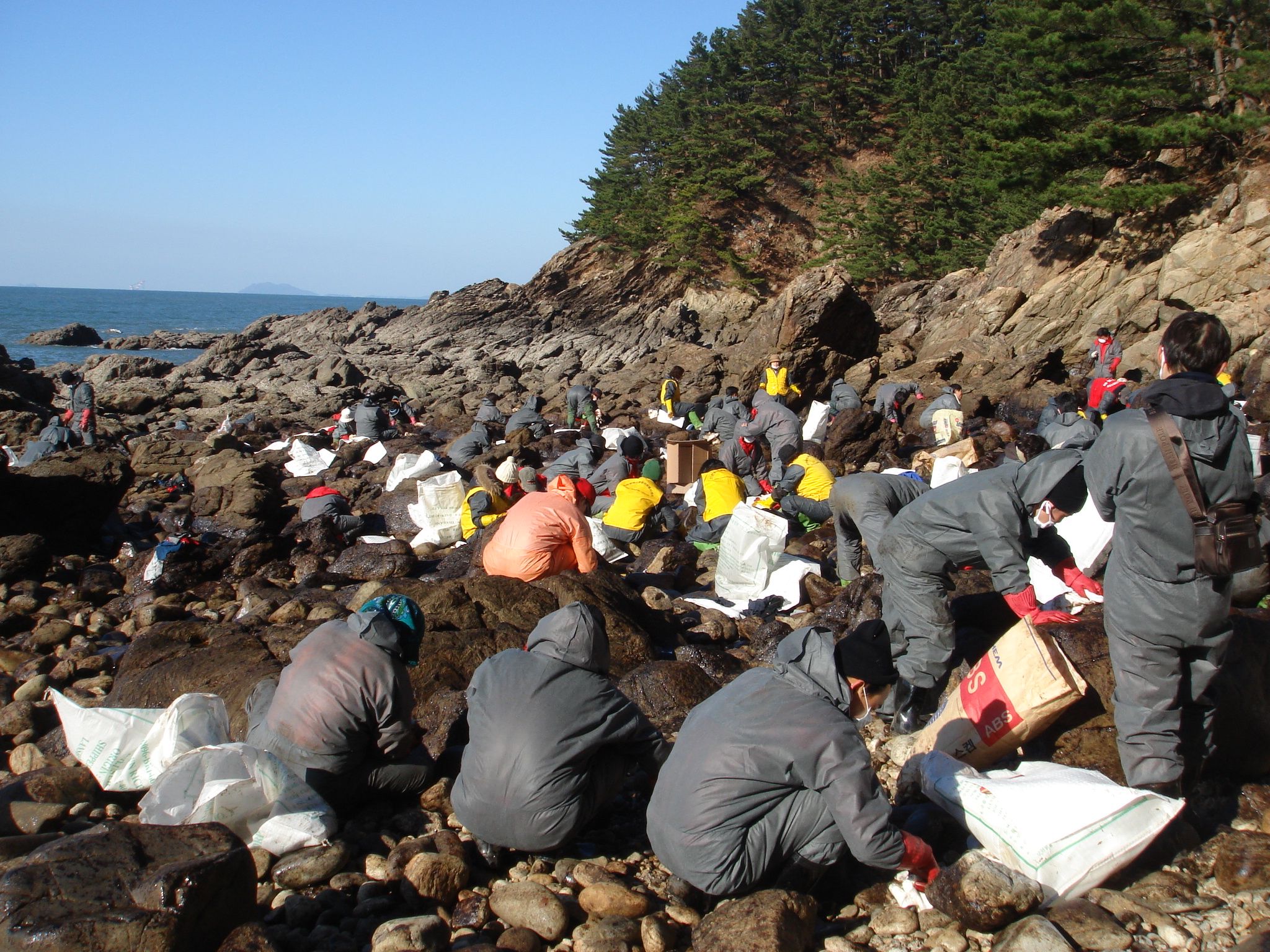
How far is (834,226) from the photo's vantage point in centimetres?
3700

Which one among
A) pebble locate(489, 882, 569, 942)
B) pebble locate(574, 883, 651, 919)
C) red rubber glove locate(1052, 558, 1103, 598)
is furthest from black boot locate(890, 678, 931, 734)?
pebble locate(489, 882, 569, 942)

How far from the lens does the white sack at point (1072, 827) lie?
2744 mm

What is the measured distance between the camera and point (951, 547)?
13.4ft

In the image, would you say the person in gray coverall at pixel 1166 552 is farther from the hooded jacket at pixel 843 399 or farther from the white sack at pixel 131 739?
the hooded jacket at pixel 843 399

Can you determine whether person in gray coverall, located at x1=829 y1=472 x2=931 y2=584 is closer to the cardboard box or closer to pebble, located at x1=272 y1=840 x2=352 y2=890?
pebble, located at x1=272 y1=840 x2=352 y2=890

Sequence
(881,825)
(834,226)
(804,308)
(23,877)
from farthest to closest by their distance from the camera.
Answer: (834,226) < (804,308) < (881,825) < (23,877)

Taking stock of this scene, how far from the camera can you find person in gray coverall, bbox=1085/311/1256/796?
115 inches

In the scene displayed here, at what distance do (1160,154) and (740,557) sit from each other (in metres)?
19.7

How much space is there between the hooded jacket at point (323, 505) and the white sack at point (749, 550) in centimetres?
553

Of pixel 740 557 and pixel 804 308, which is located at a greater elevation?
pixel 804 308

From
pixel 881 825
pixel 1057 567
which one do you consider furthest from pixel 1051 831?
pixel 1057 567

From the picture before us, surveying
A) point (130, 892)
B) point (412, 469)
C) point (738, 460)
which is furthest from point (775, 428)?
point (130, 892)

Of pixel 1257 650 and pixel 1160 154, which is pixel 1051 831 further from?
pixel 1160 154

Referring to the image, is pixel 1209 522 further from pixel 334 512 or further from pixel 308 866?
pixel 334 512
